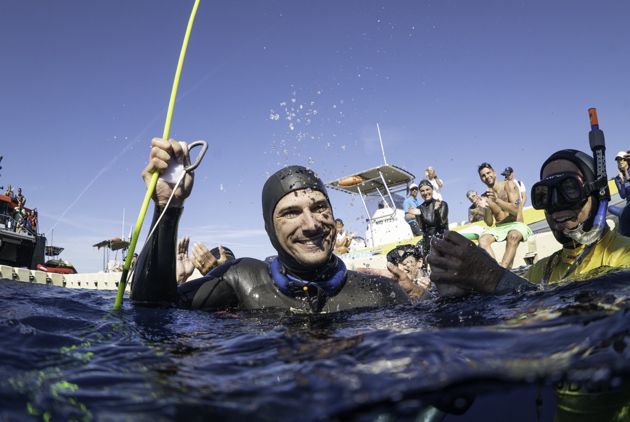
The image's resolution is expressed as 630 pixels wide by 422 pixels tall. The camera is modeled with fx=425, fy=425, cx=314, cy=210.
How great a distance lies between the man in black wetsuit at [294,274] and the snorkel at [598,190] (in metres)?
1.32

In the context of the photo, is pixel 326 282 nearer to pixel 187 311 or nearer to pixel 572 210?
pixel 187 311

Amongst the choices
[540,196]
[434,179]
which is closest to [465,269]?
[540,196]

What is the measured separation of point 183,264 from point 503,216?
19.1 feet

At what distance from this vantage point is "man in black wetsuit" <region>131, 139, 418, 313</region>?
309cm

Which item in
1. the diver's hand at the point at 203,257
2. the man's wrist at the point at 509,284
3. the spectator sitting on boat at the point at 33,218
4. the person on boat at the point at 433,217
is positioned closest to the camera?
the man's wrist at the point at 509,284

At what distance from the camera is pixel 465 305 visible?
2.75m

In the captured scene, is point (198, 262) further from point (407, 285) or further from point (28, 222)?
point (28, 222)

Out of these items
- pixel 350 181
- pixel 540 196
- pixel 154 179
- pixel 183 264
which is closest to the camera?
pixel 154 179

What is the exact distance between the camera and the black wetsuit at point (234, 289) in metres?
2.68

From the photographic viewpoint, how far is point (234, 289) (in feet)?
10.9

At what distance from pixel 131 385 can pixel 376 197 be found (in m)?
17.4

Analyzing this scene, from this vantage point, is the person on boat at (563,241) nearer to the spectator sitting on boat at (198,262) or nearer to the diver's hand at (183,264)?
the spectator sitting on boat at (198,262)

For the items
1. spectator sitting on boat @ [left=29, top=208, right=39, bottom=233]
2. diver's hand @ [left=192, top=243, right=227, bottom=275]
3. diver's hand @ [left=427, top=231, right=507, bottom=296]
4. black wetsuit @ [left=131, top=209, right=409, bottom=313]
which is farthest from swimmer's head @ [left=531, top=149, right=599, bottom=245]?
spectator sitting on boat @ [left=29, top=208, right=39, bottom=233]

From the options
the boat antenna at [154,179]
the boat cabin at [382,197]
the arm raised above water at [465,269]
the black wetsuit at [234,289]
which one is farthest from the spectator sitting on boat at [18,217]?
the arm raised above water at [465,269]
